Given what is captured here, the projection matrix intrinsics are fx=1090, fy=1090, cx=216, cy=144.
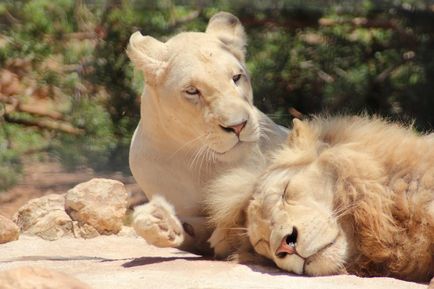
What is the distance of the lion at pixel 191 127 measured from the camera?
525cm

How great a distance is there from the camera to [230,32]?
20.0 ft

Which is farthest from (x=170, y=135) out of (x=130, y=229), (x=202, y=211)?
(x=130, y=229)

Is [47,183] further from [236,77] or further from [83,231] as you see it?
[236,77]

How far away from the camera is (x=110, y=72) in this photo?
9453mm

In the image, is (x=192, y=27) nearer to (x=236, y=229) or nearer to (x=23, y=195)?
(x=23, y=195)

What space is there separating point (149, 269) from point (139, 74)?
16.0 ft

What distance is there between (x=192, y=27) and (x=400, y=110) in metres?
1.90

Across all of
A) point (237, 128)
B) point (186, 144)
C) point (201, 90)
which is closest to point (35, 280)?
point (237, 128)

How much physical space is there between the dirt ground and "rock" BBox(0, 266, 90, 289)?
17.2 feet

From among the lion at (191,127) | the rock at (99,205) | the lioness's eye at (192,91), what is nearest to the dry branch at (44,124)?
the rock at (99,205)

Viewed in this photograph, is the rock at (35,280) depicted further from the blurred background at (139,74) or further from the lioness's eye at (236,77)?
the blurred background at (139,74)

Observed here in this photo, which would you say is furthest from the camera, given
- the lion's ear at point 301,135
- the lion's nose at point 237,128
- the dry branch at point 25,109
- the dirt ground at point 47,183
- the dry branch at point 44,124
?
the dry branch at point 25,109

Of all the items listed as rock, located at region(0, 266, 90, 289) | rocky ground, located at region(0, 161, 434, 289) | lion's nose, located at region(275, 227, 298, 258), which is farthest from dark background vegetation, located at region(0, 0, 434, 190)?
rock, located at region(0, 266, 90, 289)

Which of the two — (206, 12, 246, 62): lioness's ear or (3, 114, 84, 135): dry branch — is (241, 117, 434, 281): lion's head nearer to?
(206, 12, 246, 62): lioness's ear
